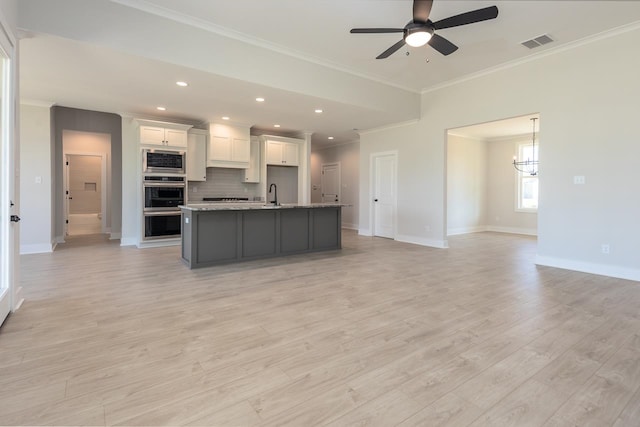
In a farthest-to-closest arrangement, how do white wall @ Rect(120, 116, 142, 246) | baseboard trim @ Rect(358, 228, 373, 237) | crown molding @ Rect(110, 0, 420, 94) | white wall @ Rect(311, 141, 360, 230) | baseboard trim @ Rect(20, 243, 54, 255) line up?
1. white wall @ Rect(311, 141, 360, 230)
2. baseboard trim @ Rect(358, 228, 373, 237)
3. white wall @ Rect(120, 116, 142, 246)
4. baseboard trim @ Rect(20, 243, 54, 255)
5. crown molding @ Rect(110, 0, 420, 94)

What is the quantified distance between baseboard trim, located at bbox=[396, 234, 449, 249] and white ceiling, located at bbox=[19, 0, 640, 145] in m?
2.89

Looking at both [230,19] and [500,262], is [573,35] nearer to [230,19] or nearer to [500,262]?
[500,262]

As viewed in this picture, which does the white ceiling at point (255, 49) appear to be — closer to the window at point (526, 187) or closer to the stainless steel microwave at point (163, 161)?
the stainless steel microwave at point (163, 161)

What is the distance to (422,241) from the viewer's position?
23.0 ft

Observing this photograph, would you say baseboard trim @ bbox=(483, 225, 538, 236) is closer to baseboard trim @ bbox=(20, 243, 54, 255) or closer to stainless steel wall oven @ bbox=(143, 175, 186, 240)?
stainless steel wall oven @ bbox=(143, 175, 186, 240)

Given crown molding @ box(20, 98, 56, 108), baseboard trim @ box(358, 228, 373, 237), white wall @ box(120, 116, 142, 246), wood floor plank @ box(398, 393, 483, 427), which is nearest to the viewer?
wood floor plank @ box(398, 393, 483, 427)

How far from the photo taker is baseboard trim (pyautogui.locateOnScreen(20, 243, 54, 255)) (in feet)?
18.7

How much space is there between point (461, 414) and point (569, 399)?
0.65 metres

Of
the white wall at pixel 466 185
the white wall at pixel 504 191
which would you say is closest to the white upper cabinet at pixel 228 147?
the white wall at pixel 466 185

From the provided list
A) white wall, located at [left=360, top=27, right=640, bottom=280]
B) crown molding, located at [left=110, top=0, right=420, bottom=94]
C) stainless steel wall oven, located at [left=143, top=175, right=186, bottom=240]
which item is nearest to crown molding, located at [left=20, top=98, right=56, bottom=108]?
stainless steel wall oven, located at [left=143, top=175, right=186, bottom=240]

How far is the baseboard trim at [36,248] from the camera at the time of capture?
18.7 feet

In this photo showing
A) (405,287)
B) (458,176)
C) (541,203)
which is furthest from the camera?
(458,176)

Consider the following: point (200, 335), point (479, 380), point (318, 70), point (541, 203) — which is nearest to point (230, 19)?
point (318, 70)

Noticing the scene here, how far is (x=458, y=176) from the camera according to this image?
29.9 ft
